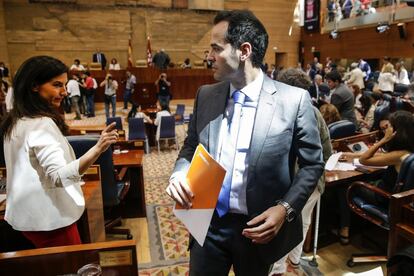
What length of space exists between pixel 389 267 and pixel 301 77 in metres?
1.55

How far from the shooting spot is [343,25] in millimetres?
15438

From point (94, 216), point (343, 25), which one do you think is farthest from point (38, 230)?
point (343, 25)

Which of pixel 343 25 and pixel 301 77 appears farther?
pixel 343 25

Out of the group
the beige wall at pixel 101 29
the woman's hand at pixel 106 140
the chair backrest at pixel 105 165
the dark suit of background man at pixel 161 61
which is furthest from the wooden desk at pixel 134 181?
the beige wall at pixel 101 29

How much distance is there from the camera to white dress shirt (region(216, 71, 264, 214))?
4.45 feet

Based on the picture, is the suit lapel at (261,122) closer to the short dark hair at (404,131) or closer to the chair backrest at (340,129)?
the short dark hair at (404,131)

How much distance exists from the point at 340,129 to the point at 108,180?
266 cm

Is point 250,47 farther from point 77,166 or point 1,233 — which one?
point 1,233

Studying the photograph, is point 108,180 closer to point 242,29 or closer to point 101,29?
point 242,29

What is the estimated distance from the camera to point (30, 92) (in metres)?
1.58

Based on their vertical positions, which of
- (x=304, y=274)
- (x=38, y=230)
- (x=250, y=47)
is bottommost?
(x=304, y=274)

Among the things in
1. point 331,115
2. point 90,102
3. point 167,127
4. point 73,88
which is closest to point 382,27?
point 167,127

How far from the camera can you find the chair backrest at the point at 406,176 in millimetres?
2469

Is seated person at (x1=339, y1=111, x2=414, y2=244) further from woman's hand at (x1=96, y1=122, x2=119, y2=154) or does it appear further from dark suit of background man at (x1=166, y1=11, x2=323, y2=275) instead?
woman's hand at (x1=96, y1=122, x2=119, y2=154)
